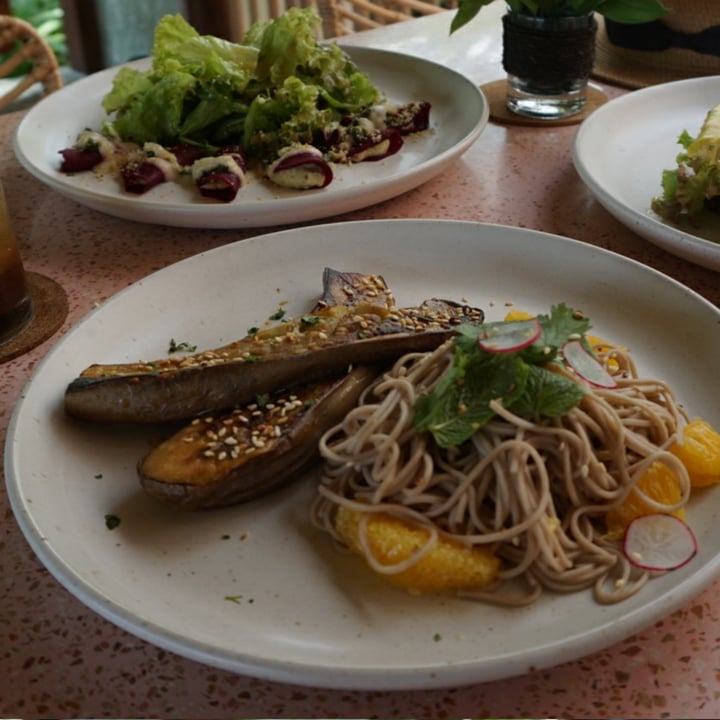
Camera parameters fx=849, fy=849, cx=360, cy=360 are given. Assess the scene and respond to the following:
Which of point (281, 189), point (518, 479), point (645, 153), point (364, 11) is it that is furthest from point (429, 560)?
point (364, 11)

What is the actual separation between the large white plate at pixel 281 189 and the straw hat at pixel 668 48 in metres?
0.65

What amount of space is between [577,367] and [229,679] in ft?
2.06

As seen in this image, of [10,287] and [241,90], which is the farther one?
[241,90]

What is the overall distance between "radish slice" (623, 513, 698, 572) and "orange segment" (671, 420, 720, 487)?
95 mm

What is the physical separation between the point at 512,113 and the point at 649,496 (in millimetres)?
1689

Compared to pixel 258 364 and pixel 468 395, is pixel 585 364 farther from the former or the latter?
pixel 258 364

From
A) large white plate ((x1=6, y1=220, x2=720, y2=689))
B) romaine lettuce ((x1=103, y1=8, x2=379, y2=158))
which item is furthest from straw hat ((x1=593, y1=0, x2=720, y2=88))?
large white plate ((x1=6, y1=220, x2=720, y2=689))

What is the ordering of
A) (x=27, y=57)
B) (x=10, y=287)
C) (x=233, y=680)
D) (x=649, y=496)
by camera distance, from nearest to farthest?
(x=233, y=680)
(x=649, y=496)
(x=10, y=287)
(x=27, y=57)

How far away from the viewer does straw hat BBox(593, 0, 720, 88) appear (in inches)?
106

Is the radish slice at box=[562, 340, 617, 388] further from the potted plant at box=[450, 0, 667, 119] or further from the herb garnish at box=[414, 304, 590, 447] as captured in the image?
the potted plant at box=[450, 0, 667, 119]

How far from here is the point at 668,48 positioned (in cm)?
279

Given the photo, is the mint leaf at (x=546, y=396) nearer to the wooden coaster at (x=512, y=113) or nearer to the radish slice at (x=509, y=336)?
the radish slice at (x=509, y=336)

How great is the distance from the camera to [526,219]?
1985 millimetres

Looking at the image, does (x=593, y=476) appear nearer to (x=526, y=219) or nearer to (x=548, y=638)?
(x=548, y=638)
